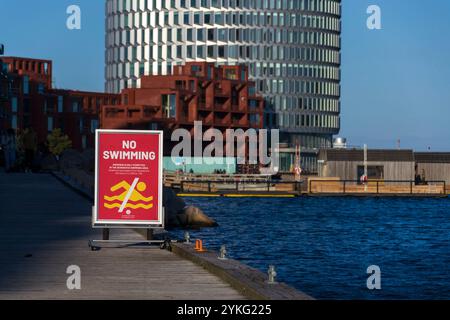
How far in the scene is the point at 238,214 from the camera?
84.1 meters

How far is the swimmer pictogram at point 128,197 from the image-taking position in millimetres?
27625

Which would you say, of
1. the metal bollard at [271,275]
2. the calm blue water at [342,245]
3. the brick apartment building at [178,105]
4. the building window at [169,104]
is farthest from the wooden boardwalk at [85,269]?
the building window at [169,104]

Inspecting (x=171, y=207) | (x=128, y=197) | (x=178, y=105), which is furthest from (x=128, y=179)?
(x=178, y=105)

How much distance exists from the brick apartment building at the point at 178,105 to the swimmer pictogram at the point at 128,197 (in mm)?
155756

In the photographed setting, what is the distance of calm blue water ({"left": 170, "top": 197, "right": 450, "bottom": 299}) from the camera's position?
33312 mm

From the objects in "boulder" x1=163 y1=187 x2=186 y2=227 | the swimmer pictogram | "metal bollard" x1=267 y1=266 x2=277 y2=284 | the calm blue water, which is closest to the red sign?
the swimmer pictogram

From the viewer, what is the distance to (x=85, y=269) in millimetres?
23438

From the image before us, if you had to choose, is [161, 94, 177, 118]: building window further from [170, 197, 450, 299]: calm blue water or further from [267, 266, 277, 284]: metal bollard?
[267, 266, 277, 284]: metal bollard

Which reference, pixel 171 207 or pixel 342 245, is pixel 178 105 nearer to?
pixel 171 207

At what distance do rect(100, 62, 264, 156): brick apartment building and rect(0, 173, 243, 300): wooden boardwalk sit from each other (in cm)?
14648

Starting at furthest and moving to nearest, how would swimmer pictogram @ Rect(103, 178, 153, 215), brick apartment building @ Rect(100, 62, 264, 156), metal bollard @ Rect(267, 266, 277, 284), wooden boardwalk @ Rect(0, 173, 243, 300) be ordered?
brick apartment building @ Rect(100, 62, 264, 156) → swimmer pictogram @ Rect(103, 178, 153, 215) → metal bollard @ Rect(267, 266, 277, 284) → wooden boardwalk @ Rect(0, 173, 243, 300)
